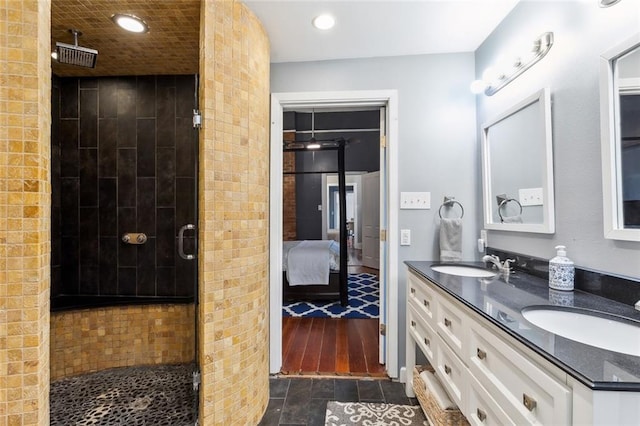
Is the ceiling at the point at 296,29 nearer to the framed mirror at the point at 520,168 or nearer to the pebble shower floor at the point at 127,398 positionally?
the framed mirror at the point at 520,168

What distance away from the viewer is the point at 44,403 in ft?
3.67

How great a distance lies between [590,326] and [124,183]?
2.95m

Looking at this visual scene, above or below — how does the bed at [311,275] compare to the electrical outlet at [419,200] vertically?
below

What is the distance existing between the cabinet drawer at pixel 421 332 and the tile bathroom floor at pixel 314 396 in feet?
1.57

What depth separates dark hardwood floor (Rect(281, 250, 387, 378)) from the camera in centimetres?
210

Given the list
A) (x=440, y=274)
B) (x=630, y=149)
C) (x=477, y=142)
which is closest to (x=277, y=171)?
(x=440, y=274)

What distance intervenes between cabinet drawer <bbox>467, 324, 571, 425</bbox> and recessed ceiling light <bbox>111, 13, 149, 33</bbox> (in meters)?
2.33

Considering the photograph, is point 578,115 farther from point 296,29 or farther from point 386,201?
point 296,29

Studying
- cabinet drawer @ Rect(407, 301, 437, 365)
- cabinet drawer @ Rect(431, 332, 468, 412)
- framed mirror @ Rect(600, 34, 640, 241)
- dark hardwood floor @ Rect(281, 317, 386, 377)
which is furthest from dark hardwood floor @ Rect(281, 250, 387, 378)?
framed mirror @ Rect(600, 34, 640, 241)

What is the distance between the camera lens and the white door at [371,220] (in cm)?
554

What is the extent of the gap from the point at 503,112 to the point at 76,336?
3.33m

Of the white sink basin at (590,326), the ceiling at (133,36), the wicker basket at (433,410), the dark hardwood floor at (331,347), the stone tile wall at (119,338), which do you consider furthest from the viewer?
the dark hardwood floor at (331,347)

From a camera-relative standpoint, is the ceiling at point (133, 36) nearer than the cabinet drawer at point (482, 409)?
No

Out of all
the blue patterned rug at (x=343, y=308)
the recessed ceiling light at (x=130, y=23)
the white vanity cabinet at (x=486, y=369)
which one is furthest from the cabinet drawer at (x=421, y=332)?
the recessed ceiling light at (x=130, y=23)
